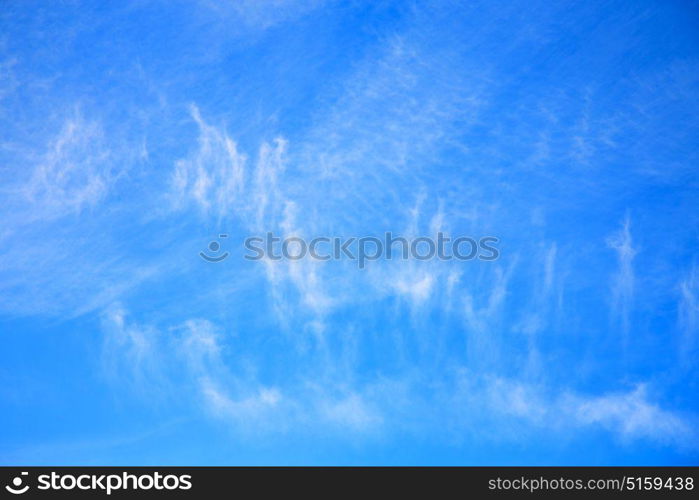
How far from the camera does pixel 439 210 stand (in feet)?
45.3

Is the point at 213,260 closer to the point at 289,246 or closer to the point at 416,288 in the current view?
the point at 289,246

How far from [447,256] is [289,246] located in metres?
3.50
